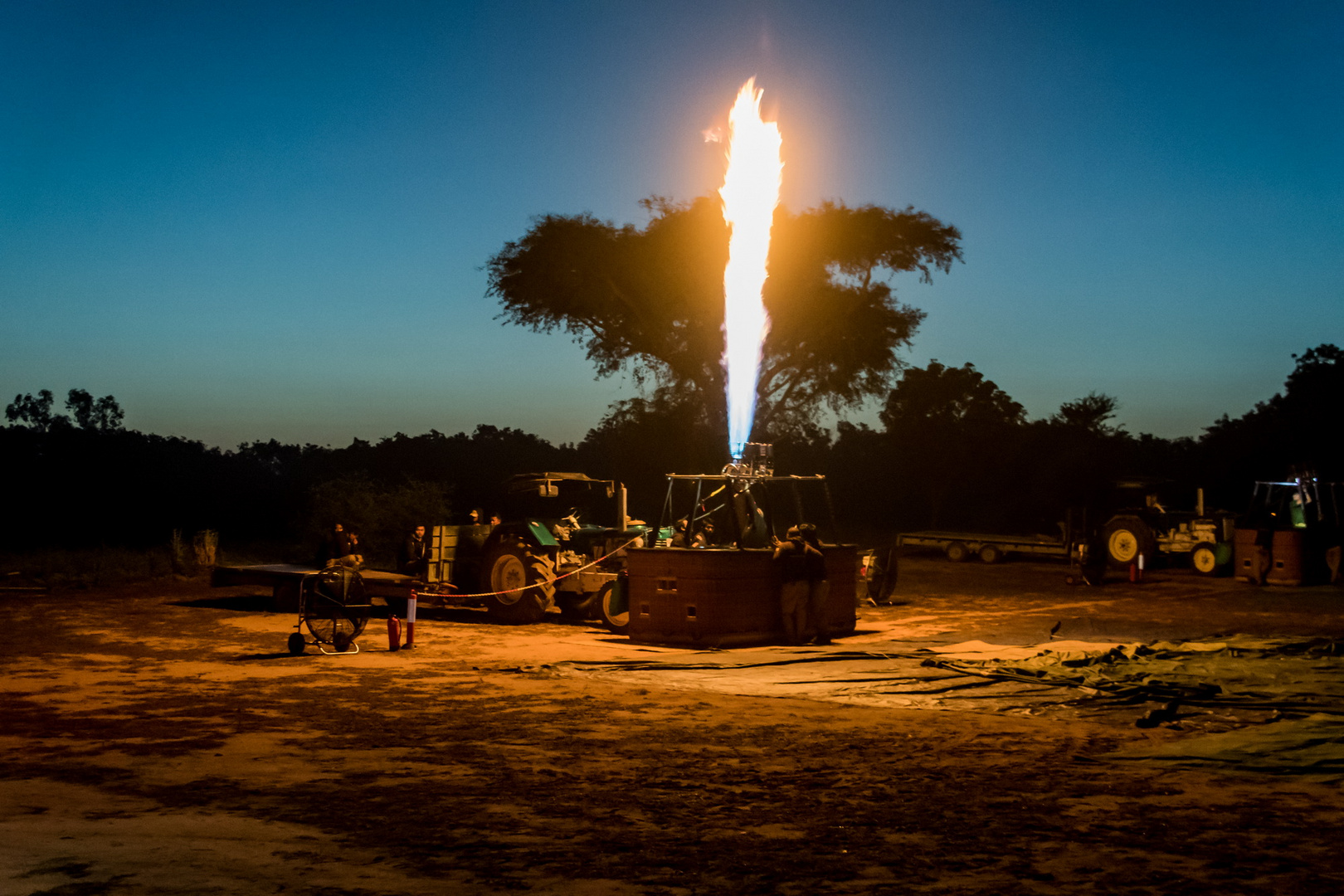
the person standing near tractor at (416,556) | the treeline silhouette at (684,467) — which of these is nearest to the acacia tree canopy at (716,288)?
the treeline silhouette at (684,467)

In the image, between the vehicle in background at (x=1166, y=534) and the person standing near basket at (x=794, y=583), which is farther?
the vehicle in background at (x=1166, y=534)

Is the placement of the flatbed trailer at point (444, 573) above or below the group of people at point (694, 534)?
below

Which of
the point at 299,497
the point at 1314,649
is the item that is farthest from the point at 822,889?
the point at 299,497

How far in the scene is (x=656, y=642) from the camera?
48.4 feet

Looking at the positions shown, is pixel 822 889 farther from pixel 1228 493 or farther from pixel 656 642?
pixel 1228 493

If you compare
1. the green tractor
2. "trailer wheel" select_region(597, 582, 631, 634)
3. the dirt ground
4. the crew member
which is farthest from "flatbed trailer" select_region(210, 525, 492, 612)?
the crew member

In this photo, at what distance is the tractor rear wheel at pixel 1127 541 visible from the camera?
28.5 meters

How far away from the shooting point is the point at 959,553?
3406cm

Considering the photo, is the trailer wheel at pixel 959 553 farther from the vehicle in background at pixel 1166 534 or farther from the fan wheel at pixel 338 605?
the fan wheel at pixel 338 605

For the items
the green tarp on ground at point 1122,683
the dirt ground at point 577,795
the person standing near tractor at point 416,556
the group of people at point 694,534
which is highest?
the group of people at point 694,534

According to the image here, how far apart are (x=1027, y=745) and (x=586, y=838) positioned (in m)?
3.89

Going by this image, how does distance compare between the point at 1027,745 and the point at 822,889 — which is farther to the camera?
the point at 1027,745

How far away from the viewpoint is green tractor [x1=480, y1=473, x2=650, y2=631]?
1764 centimetres

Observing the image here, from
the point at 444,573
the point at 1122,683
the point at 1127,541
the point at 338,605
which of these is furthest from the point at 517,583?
the point at 1127,541
